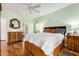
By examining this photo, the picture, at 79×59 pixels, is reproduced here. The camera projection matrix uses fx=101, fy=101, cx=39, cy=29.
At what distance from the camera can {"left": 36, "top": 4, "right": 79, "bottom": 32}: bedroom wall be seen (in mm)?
3446

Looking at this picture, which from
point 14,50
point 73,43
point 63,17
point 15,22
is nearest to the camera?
point 73,43

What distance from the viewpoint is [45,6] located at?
13.1 feet

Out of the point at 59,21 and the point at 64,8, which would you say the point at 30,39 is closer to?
the point at 59,21

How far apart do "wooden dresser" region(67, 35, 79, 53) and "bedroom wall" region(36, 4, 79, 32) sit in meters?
0.40

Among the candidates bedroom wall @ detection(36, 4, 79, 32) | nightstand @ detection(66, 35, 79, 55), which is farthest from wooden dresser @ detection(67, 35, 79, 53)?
bedroom wall @ detection(36, 4, 79, 32)

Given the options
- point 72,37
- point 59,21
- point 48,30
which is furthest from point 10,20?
point 72,37

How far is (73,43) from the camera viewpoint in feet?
11.0

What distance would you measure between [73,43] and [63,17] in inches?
42.5

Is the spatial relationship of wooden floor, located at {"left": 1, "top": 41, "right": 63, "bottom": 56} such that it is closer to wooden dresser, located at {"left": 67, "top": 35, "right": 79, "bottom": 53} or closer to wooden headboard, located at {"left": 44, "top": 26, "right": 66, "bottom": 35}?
wooden headboard, located at {"left": 44, "top": 26, "right": 66, "bottom": 35}

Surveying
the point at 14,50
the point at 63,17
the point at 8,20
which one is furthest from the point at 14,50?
the point at 63,17

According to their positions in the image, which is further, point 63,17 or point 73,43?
point 63,17

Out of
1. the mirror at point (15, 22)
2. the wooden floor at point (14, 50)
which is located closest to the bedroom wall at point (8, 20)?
the mirror at point (15, 22)

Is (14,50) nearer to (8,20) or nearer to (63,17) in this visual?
(8,20)

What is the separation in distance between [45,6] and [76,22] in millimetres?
1338
